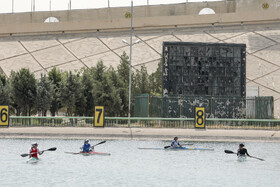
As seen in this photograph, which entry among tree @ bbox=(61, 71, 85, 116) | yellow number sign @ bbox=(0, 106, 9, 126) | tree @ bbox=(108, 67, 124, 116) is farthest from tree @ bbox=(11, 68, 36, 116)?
yellow number sign @ bbox=(0, 106, 9, 126)

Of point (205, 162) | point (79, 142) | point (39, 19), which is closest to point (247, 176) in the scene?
point (205, 162)

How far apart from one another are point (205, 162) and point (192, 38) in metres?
52.5

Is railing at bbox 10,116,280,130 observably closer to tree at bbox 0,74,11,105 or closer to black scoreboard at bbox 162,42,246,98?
black scoreboard at bbox 162,42,246,98

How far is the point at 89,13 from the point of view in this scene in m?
90.2

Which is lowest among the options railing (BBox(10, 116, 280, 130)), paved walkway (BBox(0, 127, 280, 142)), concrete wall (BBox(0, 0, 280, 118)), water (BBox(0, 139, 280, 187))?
water (BBox(0, 139, 280, 187))

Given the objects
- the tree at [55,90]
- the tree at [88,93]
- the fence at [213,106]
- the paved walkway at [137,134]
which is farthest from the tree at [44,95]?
the paved walkway at [137,134]

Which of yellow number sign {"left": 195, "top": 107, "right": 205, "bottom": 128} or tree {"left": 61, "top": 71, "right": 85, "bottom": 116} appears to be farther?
tree {"left": 61, "top": 71, "right": 85, "bottom": 116}

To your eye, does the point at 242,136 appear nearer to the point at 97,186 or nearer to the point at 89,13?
the point at 97,186

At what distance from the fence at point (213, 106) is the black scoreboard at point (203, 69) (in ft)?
1.73

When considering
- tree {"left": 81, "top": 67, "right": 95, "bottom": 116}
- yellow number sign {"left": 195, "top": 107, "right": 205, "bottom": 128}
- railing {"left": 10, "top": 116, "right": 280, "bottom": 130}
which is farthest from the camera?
tree {"left": 81, "top": 67, "right": 95, "bottom": 116}

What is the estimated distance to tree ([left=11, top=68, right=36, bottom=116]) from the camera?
51031mm

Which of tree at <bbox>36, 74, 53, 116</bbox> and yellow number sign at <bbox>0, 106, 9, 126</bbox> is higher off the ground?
tree at <bbox>36, 74, 53, 116</bbox>

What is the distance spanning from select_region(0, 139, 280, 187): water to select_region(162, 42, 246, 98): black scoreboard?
27.0 ft

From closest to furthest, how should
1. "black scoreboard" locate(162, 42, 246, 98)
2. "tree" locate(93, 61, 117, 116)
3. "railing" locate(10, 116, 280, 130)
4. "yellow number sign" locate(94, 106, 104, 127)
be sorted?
1. "yellow number sign" locate(94, 106, 104, 127)
2. "railing" locate(10, 116, 280, 130)
3. "black scoreboard" locate(162, 42, 246, 98)
4. "tree" locate(93, 61, 117, 116)
